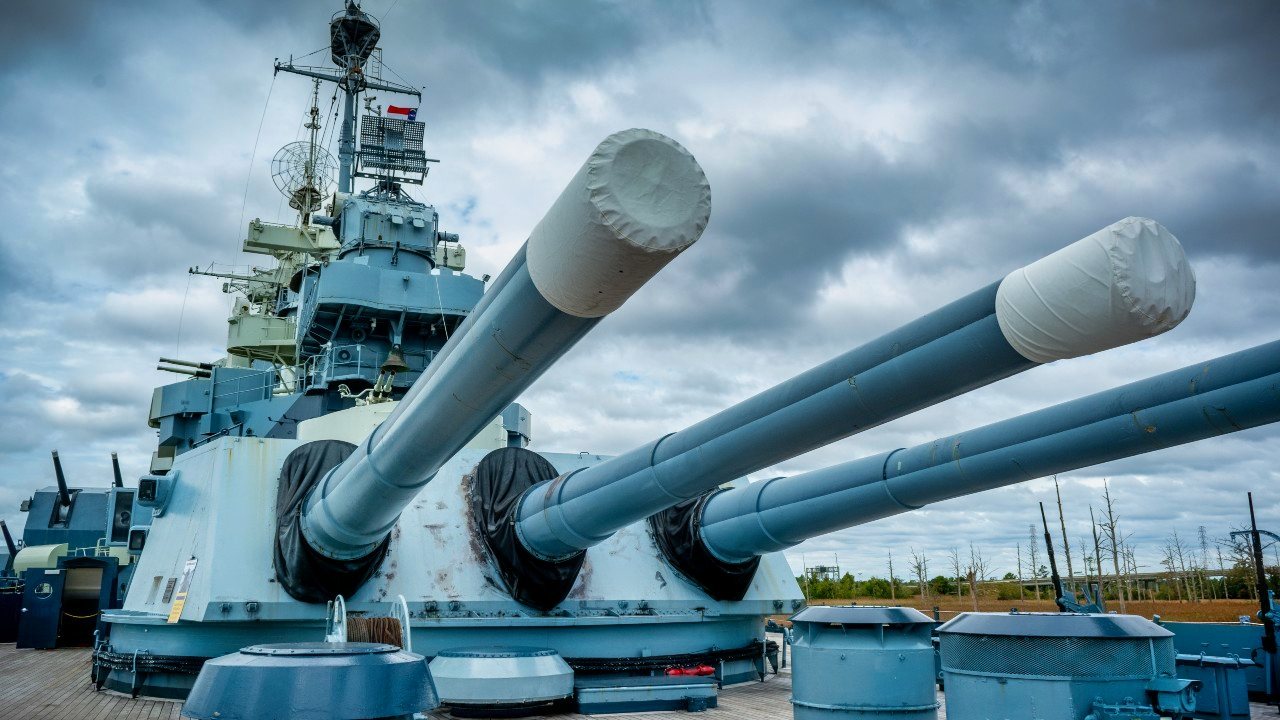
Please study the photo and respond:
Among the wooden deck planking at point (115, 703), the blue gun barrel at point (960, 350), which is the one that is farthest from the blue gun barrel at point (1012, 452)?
the blue gun barrel at point (960, 350)

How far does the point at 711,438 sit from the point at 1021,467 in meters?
1.70

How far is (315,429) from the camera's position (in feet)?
33.2

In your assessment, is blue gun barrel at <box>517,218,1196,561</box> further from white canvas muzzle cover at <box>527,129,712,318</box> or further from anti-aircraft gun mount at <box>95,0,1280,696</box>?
white canvas muzzle cover at <box>527,129,712,318</box>

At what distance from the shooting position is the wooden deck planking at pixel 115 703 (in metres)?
7.55

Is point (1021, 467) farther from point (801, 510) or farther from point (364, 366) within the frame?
point (364, 366)

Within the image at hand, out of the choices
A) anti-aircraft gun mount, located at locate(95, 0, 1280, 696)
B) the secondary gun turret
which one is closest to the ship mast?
anti-aircraft gun mount, located at locate(95, 0, 1280, 696)

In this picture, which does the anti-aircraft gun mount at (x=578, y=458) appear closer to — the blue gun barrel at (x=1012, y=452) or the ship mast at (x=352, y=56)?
the blue gun barrel at (x=1012, y=452)

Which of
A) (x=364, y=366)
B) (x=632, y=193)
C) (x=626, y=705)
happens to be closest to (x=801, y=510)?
(x=626, y=705)

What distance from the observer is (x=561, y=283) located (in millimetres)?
2459

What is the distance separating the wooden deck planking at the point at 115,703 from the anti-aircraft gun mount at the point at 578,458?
281 mm

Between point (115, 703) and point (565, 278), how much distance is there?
305 inches

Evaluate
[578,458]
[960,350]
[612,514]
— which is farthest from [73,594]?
[960,350]

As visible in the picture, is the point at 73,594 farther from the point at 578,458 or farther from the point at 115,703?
the point at 578,458

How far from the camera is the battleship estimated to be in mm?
2539
